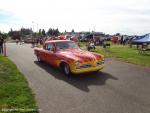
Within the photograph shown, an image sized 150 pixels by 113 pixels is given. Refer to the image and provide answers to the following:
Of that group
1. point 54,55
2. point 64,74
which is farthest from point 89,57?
point 54,55

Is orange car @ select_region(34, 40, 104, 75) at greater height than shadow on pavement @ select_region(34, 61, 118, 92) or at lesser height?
greater

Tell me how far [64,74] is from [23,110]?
4.32m

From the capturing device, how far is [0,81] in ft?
24.9

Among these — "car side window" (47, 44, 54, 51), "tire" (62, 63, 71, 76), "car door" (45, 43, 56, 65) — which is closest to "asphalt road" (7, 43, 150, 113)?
"tire" (62, 63, 71, 76)

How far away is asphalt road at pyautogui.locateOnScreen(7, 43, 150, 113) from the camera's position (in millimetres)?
5300

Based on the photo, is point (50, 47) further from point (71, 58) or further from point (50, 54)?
point (71, 58)

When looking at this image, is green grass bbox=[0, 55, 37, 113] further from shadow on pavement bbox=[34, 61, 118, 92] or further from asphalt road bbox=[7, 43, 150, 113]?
shadow on pavement bbox=[34, 61, 118, 92]

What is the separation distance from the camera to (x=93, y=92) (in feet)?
21.5

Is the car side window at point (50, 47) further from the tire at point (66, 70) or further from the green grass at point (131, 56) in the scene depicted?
the green grass at point (131, 56)

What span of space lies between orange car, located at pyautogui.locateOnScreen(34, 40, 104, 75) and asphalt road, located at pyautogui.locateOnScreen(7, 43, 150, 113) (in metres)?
0.39

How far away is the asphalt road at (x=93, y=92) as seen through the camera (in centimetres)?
530

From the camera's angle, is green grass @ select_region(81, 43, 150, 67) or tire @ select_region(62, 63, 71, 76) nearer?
tire @ select_region(62, 63, 71, 76)

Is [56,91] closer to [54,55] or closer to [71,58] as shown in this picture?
[71,58]

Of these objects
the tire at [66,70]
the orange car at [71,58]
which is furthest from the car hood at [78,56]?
the tire at [66,70]
